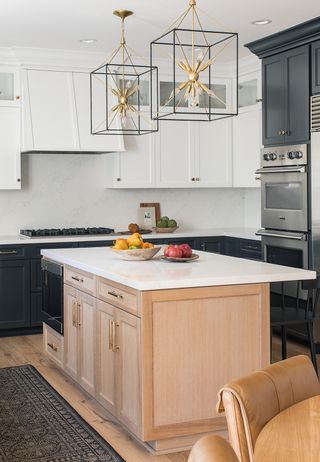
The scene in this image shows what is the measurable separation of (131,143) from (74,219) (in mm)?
931

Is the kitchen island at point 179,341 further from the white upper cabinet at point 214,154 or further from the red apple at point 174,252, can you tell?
the white upper cabinet at point 214,154

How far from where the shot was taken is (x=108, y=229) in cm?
697

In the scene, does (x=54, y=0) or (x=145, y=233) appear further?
(x=145, y=233)

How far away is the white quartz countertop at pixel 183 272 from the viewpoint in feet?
11.8

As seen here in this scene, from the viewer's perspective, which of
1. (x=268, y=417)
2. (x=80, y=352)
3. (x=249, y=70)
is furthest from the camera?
(x=249, y=70)

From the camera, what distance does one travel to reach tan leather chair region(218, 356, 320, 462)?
1.65 m

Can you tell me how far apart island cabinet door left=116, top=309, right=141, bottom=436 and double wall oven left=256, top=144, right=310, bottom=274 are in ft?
7.49

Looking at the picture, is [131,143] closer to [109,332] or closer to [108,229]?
[108,229]

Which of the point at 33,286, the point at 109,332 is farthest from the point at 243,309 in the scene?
the point at 33,286

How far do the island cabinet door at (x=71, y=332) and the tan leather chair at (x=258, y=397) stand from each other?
9.23 feet

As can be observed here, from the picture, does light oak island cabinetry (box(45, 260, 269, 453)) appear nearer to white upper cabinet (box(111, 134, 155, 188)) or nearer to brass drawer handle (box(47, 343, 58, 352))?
brass drawer handle (box(47, 343, 58, 352))

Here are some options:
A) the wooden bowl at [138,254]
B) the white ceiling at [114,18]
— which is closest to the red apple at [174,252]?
the wooden bowl at [138,254]

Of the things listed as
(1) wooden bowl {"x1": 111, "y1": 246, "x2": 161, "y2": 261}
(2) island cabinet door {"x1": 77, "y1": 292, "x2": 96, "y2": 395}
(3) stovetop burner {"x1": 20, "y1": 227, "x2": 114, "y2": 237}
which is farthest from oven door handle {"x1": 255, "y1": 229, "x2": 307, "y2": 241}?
(2) island cabinet door {"x1": 77, "y1": 292, "x2": 96, "y2": 395}

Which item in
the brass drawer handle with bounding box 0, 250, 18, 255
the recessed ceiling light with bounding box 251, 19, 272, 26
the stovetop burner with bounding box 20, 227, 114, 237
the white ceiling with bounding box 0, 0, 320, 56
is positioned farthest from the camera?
the stovetop burner with bounding box 20, 227, 114, 237
